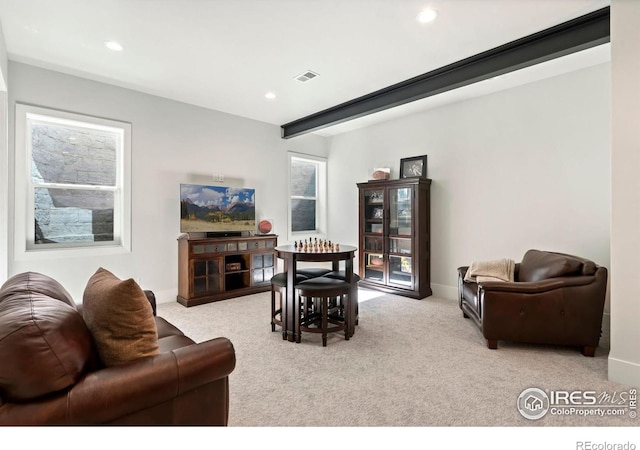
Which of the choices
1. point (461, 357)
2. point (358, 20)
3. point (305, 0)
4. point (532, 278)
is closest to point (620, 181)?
point (532, 278)

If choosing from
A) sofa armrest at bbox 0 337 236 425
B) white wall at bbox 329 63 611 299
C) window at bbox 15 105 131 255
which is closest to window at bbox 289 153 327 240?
white wall at bbox 329 63 611 299

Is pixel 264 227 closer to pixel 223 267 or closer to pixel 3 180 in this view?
pixel 223 267

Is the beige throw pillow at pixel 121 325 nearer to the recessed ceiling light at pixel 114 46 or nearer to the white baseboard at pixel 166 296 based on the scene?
the recessed ceiling light at pixel 114 46

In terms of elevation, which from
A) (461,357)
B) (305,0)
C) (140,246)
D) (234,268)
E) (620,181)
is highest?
(305,0)

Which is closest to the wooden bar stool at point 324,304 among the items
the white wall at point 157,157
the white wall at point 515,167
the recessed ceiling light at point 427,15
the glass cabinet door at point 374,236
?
the glass cabinet door at point 374,236

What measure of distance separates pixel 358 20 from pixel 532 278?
287 centimetres

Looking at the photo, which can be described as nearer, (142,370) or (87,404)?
(87,404)

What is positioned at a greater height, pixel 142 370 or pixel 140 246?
pixel 140 246

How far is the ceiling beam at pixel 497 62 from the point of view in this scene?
7.99 ft

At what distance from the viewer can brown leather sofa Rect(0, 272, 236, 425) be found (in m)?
0.98

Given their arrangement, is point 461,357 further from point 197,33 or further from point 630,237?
point 197,33

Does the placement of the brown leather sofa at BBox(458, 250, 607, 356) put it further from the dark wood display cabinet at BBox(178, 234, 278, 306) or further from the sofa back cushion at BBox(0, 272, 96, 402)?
the dark wood display cabinet at BBox(178, 234, 278, 306)

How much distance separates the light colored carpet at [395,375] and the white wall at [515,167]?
1.21 metres
